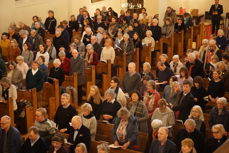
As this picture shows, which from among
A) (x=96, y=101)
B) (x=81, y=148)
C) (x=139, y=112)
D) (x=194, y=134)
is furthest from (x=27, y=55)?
(x=194, y=134)

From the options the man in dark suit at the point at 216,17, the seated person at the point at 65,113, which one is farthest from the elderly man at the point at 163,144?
the man in dark suit at the point at 216,17

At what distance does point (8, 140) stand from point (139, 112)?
2.03 meters

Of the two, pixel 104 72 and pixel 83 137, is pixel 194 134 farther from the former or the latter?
pixel 104 72

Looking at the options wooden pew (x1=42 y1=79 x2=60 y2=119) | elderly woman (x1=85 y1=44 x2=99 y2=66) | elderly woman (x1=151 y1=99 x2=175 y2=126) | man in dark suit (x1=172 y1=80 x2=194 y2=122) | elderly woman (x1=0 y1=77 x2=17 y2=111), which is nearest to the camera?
elderly woman (x1=151 y1=99 x2=175 y2=126)

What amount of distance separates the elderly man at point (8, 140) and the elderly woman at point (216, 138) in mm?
2687

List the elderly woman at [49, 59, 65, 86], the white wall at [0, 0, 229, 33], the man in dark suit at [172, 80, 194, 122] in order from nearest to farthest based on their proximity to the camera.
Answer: the man in dark suit at [172, 80, 194, 122]
the elderly woman at [49, 59, 65, 86]
the white wall at [0, 0, 229, 33]

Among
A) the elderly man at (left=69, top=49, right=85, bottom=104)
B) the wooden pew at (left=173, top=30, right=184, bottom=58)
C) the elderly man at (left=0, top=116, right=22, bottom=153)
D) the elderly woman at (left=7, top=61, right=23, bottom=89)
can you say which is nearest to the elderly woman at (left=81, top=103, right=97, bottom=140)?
the elderly man at (left=0, top=116, right=22, bottom=153)

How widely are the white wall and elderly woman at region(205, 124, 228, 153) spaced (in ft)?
31.1

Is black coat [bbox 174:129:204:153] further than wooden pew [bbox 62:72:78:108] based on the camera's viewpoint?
No

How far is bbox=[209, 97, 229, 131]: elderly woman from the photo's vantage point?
6551 millimetres

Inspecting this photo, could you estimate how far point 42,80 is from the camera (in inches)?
341

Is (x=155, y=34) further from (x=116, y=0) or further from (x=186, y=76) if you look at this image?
(x=116, y=0)

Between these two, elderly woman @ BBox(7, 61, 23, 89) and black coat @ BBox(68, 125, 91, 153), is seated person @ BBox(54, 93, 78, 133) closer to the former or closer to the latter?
black coat @ BBox(68, 125, 91, 153)

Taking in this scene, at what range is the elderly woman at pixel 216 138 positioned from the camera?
18.9 ft
